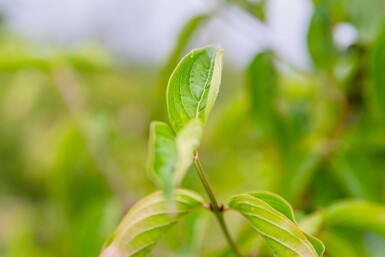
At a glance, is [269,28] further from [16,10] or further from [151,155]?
[16,10]

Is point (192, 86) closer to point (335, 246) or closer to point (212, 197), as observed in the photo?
point (212, 197)

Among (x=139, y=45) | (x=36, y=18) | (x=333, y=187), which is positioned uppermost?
(x=36, y=18)

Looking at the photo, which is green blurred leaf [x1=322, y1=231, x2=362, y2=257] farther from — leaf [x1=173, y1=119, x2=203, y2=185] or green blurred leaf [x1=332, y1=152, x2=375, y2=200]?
leaf [x1=173, y1=119, x2=203, y2=185]

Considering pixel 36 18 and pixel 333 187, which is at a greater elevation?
pixel 36 18

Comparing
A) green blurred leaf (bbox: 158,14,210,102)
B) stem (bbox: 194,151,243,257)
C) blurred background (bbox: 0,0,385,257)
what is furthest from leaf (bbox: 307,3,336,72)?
stem (bbox: 194,151,243,257)

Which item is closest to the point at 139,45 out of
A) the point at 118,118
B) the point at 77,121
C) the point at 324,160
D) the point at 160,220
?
the point at 118,118

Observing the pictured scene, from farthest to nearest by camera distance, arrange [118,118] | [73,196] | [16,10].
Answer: [16,10] → [118,118] → [73,196]

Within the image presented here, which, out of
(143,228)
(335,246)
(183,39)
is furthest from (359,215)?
(183,39)

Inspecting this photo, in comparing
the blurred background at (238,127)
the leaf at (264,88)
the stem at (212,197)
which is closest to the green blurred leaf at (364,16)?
the blurred background at (238,127)
